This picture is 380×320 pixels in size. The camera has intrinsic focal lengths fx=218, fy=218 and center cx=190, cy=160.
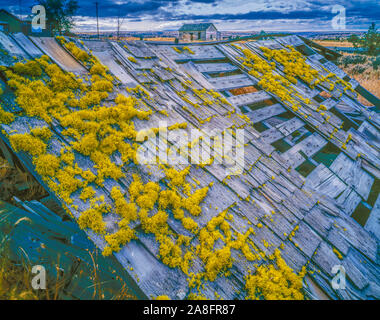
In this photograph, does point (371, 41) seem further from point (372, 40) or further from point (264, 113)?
point (264, 113)

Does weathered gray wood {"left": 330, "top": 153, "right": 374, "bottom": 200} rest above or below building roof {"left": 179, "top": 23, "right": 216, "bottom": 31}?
below

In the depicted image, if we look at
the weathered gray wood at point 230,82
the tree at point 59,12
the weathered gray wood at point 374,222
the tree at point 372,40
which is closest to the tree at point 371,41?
the tree at point 372,40

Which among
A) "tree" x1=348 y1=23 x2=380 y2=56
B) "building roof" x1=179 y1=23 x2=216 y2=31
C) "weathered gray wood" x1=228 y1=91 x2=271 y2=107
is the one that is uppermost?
"building roof" x1=179 y1=23 x2=216 y2=31

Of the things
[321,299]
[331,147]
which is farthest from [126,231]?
[331,147]

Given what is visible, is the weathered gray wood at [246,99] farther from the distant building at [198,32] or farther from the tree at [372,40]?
the distant building at [198,32]

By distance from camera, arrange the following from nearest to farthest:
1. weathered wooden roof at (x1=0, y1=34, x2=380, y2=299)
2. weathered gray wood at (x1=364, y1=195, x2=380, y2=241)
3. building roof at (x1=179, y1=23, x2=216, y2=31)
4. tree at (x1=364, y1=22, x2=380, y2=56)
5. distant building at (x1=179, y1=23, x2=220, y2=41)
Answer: weathered wooden roof at (x1=0, y1=34, x2=380, y2=299), weathered gray wood at (x1=364, y1=195, x2=380, y2=241), tree at (x1=364, y1=22, x2=380, y2=56), distant building at (x1=179, y1=23, x2=220, y2=41), building roof at (x1=179, y1=23, x2=216, y2=31)

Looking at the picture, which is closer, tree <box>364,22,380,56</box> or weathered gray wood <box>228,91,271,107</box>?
weathered gray wood <box>228,91,271,107</box>

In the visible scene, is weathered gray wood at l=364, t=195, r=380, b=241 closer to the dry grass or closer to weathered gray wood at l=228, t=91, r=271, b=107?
weathered gray wood at l=228, t=91, r=271, b=107

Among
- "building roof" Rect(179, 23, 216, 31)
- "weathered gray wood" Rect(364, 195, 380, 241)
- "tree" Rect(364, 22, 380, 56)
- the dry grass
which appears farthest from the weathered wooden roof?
"building roof" Rect(179, 23, 216, 31)

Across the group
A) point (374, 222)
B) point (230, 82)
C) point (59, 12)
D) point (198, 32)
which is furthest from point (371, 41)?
point (59, 12)
